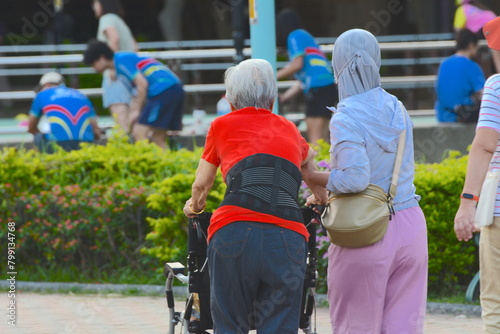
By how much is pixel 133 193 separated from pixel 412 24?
46.6 feet

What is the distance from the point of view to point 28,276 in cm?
820

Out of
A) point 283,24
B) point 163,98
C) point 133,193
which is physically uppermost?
point 283,24

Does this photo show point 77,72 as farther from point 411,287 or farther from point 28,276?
point 411,287

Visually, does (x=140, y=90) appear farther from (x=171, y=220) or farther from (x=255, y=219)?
(x=255, y=219)

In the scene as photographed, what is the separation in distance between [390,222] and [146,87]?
6.49 meters

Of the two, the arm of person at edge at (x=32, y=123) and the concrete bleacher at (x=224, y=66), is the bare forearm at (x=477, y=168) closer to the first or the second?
the concrete bleacher at (x=224, y=66)

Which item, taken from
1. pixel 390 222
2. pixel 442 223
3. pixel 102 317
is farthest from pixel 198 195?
pixel 442 223

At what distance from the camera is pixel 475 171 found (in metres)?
4.32

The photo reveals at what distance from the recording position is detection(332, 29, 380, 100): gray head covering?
13.3 ft

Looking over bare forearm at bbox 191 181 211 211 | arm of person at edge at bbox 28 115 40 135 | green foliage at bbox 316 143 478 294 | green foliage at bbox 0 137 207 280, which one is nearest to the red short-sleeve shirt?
bare forearm at bbox 191 181 211 211

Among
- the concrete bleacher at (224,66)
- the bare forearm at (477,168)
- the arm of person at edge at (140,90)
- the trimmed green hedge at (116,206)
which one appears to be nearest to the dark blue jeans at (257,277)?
the bare forearm at (477,168)

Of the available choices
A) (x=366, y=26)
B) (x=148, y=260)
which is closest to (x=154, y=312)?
(x=148, y=260)

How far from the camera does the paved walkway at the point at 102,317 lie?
21.2ft

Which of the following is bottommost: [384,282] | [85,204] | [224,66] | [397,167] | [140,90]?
[85,204]
